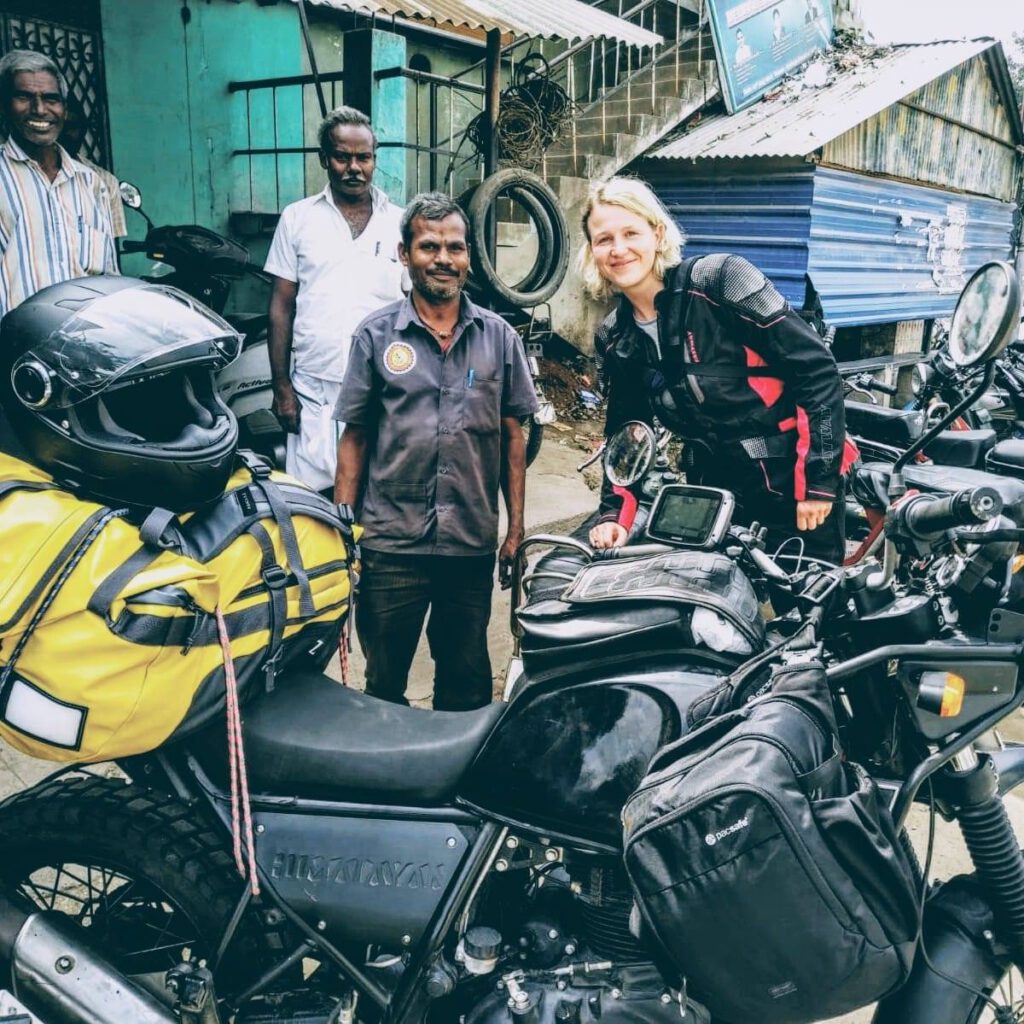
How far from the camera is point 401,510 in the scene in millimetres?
2969

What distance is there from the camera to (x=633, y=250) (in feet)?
9.12

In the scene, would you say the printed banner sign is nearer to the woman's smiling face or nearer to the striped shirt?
the striped shirt

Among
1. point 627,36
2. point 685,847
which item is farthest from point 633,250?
point 627,36

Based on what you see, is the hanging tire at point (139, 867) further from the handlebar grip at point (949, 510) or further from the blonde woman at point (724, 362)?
the handlebar grip at point (949, 510)

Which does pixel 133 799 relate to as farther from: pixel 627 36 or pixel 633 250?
pixel 627 36

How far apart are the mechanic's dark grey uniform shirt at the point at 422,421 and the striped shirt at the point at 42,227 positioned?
135cm

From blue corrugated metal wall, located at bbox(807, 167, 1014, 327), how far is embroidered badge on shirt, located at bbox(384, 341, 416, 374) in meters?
7.88

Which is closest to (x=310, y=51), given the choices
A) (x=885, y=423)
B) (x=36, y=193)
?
(x=36, y=193)

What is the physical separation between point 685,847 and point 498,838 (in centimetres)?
52

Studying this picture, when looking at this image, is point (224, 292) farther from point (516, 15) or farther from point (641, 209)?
point (641, 209)

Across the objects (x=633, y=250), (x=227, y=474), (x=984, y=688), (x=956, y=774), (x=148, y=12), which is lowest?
(x=956, y=774)

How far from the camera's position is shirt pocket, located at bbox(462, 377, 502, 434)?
2963mm

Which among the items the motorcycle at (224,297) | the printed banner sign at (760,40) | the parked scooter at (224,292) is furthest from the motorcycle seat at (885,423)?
the printed banner sign at (760,40)

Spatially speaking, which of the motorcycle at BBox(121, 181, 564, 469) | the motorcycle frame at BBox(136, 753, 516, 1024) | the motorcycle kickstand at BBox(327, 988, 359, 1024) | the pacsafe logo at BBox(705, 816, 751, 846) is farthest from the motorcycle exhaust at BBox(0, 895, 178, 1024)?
the motorcycle at BBox(121, 181, 564, 469)
